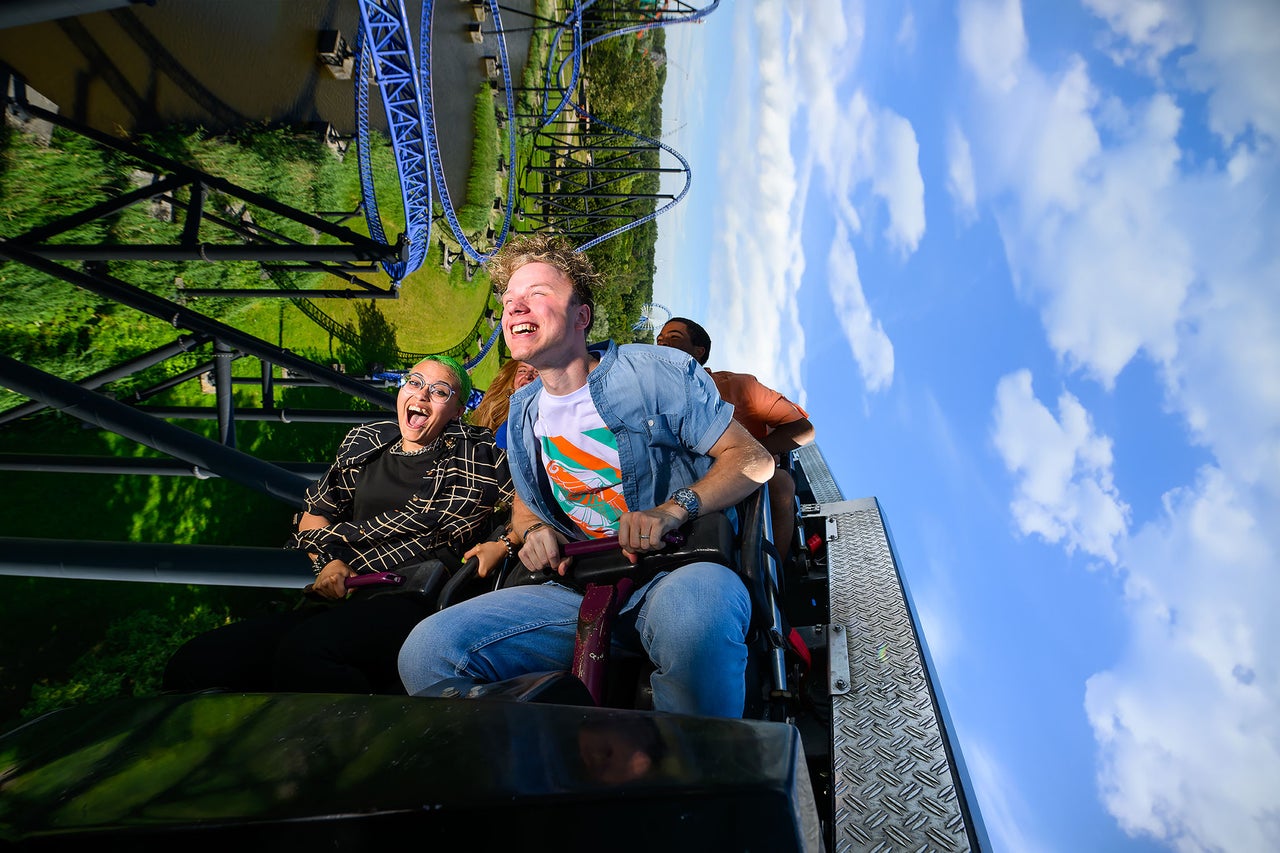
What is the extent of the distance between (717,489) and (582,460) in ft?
1.66

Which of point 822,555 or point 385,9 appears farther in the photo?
point 385,9

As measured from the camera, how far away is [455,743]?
70 centimetres

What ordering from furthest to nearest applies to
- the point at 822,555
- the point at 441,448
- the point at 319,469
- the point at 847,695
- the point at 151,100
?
the point at 151,100
the point at 822,555
the point at 319,469
the point at 441,448
the point at 847,695

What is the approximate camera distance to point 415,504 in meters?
2.77

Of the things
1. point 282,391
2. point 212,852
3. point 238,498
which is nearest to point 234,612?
point 238,498

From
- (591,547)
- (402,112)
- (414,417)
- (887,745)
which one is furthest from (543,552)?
(402,112)

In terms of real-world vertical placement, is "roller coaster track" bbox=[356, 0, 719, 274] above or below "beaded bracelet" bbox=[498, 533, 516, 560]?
above

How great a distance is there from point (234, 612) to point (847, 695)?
6576mm

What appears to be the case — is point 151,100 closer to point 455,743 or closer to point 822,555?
point 822,555

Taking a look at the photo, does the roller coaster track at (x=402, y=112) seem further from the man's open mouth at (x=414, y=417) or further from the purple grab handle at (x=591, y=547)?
the purple grab handle at (x=591, y=547)

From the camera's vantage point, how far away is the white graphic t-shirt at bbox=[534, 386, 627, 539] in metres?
2.31

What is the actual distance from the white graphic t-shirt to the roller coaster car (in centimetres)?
151

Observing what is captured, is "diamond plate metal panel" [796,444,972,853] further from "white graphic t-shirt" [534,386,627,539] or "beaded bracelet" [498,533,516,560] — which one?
"beaded bracelet" [498,533,516,560]

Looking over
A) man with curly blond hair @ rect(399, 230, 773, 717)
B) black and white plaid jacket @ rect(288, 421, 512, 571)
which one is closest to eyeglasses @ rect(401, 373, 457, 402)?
black and white plaid jacket @ rect(288, 421, 512, 571)
